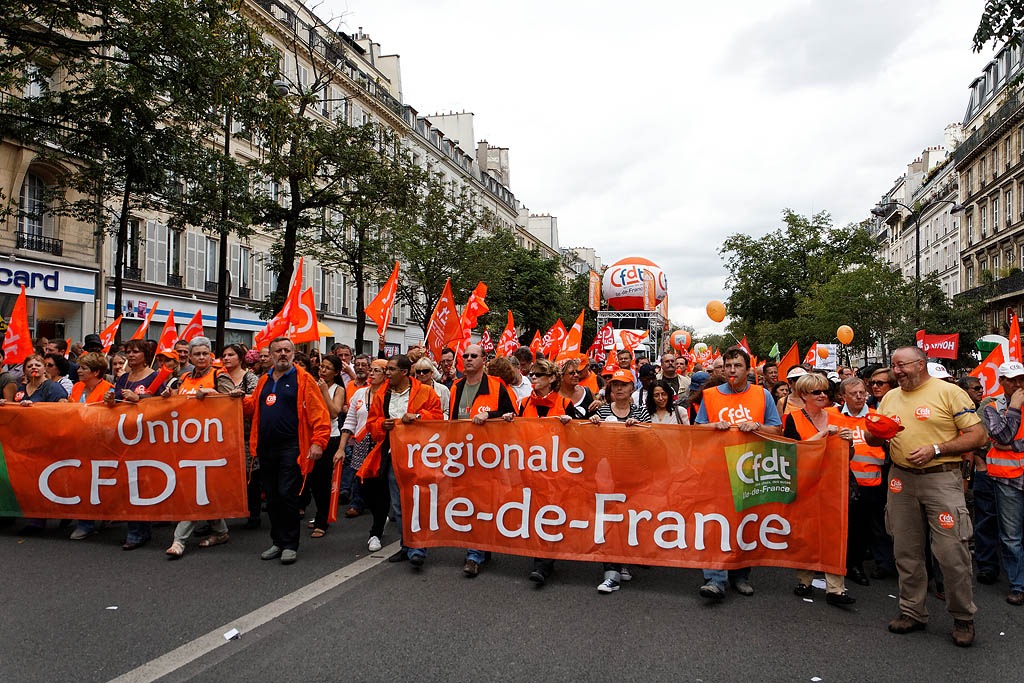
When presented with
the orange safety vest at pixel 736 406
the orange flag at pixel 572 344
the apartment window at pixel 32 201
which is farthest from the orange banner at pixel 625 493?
the apartment window at pixel 32 201

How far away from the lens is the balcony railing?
76.4 ft

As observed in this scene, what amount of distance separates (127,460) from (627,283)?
34870mm

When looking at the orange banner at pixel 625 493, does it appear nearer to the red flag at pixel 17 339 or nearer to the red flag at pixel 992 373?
the red flag at pixel 992 373

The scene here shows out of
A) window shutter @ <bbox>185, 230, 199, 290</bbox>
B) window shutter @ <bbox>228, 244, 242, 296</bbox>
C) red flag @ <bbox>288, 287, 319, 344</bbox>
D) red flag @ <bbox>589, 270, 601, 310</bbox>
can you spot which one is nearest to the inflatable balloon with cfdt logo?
red flag @ <bbox>589, 270, 601, 310</bbox>

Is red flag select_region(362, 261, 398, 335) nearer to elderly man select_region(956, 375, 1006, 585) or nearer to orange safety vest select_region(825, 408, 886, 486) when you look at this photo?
orange safety vest select_region(825, 408, 886, 486)

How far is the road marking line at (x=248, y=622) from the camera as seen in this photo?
13.6 ft

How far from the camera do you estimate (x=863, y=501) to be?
6.56 m

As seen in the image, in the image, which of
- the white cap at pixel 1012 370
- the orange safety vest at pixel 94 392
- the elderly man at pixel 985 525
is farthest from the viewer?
the orange safety vest at pixel 94 392

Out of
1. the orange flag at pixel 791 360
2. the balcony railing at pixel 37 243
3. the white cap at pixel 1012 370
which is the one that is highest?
the balcony railing at pixel 37 243

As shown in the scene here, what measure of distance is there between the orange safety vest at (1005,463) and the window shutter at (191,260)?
29721 millimetres

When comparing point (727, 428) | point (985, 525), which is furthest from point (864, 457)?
point (727, 428)

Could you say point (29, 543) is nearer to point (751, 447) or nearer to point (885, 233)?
point (751, 447)

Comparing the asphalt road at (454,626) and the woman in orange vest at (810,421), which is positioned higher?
the woman in orange vest at (810,421)

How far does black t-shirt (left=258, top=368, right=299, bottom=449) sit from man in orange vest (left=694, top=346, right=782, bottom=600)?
3.17m
